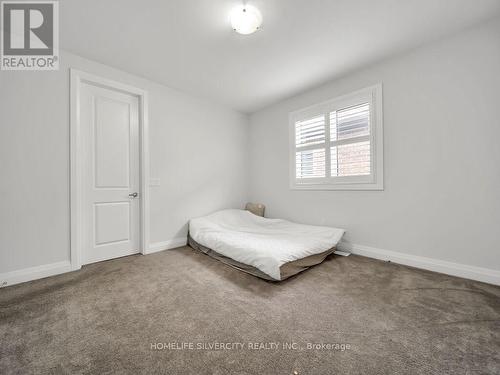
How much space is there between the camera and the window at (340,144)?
2.54m

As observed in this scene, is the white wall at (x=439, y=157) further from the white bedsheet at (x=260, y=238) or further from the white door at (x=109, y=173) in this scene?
the white door at (x=109, y=173)

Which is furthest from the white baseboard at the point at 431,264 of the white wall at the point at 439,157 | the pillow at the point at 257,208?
the pillow at the point at 257,208

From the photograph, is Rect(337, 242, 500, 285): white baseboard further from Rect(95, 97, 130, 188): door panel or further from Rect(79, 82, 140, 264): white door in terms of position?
Rect(95, 97, 130, 188): door panel

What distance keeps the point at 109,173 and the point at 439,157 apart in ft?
13.0

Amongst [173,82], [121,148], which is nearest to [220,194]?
[121,148]

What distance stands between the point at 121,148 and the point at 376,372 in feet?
10.9

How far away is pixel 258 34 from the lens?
6.66 feet

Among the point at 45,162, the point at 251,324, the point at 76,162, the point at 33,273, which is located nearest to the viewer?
the point at 251,324

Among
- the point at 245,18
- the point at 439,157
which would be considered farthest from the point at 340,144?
the point at 245,18

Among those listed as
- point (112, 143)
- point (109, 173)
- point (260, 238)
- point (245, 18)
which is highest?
point (245, 18)

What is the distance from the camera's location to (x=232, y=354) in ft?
3.60

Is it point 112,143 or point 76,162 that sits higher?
point 112,143

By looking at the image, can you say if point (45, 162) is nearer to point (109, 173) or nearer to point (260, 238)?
point (109, 173)

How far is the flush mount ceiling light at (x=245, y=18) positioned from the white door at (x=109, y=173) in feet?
6.16
